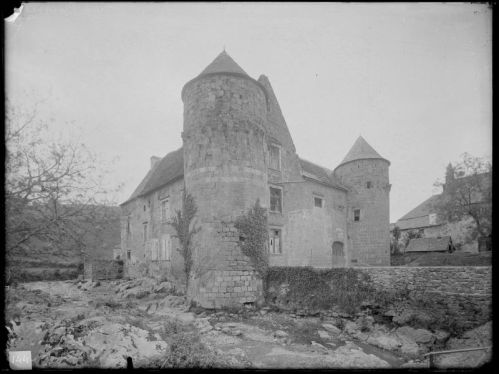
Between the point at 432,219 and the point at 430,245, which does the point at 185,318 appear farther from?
the point at 432,219

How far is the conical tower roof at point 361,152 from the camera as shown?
2044cm

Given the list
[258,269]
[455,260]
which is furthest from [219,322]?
[455,260]

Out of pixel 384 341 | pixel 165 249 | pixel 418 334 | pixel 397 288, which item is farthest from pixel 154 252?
pixel 418 334

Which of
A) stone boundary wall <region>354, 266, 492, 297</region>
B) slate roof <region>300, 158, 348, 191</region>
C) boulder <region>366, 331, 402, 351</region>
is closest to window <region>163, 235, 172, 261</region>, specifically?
slate roof <region>300, 158, 348, 191</region>

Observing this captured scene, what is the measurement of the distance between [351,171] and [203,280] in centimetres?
1427

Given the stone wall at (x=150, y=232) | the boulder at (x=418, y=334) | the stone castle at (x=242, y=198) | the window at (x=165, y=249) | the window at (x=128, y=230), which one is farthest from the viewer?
the window at (x=128, y=230)

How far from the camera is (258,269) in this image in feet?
35.4

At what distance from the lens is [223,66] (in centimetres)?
1198

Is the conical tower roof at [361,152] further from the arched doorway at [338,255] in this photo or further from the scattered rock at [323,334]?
the scattered rock at [323,334]

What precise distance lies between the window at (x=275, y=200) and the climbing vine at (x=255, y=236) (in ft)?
14.8

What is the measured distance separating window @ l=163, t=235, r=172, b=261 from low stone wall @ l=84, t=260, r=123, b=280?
767cm

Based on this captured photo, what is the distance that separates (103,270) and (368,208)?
64.9 ft

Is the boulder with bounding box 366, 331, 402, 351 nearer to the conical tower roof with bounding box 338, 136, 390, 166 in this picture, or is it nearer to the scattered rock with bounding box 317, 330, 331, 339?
the scattered rock with bounding box 317, 330, 331, 339

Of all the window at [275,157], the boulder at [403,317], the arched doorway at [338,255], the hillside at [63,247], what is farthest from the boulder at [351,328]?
the arched doorway at [338,255]
